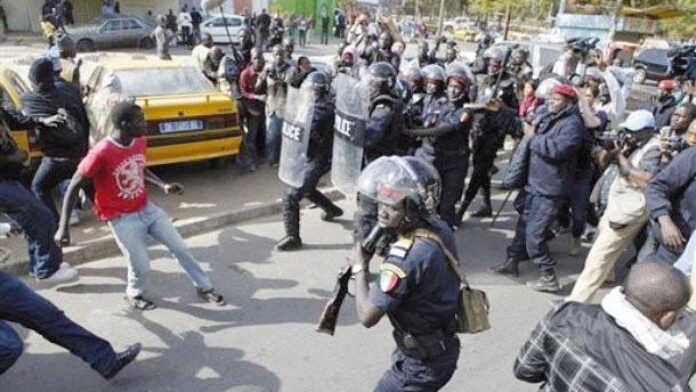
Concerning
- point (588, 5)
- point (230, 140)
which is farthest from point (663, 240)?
point (588, 5)

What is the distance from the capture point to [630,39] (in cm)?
3139

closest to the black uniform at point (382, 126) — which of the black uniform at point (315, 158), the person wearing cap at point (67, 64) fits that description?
the black uniform at point (315, 158)

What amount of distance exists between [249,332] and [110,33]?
1908 cm

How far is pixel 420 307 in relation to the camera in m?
2.37

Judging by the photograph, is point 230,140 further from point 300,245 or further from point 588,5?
point 588,5

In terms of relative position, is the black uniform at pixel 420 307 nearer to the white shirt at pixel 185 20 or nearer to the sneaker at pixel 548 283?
the sneaker at pixel 548 283

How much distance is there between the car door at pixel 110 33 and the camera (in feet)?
65.7

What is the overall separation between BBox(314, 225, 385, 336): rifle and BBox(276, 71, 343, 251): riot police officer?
2.68 metres

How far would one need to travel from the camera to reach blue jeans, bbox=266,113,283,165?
7.47 metres

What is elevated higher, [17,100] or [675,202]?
[17,100]

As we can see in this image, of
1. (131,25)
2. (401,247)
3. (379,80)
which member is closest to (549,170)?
(379,80)

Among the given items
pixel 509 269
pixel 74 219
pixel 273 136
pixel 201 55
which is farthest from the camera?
pixel 201 55

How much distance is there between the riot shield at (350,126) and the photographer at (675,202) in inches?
86.6

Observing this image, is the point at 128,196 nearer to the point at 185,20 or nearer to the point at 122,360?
the point at 122,360
